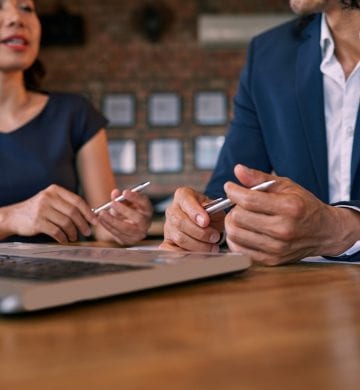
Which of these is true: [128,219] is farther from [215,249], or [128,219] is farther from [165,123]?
[165,123]

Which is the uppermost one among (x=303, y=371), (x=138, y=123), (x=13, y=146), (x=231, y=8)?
(x=231, y=8)

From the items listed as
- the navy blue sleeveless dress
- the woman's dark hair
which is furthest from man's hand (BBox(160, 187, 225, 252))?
the woman's dark hair

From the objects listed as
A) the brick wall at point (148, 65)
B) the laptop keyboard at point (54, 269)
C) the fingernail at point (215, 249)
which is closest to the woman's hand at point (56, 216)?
the fingernail at point (215, 249)

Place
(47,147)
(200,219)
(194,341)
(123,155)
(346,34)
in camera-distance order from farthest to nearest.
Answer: (123,155), (47,147), (346,34), (200,219), (194,341)

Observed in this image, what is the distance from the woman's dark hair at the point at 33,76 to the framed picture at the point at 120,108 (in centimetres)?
338

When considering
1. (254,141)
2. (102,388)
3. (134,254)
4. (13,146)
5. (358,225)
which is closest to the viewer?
(102,388)

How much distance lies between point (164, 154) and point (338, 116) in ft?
13.8

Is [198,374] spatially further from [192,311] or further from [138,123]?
[138,123]

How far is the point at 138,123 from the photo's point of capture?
5.61 m

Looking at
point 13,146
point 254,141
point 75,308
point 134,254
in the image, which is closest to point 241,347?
point 75,308

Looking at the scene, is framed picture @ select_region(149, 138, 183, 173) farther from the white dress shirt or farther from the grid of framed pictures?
the white dress shirt

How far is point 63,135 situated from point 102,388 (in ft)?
5.71

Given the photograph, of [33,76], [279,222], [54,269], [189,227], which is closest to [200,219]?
[189,227]

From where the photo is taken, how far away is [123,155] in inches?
220
